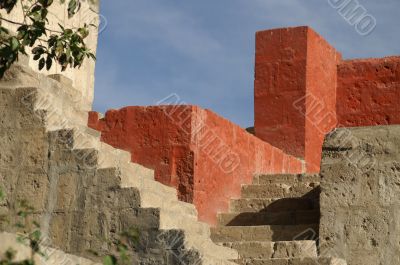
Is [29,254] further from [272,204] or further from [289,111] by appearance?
[289,111]

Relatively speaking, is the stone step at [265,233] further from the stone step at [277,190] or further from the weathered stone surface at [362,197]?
the stone step at [277,190]

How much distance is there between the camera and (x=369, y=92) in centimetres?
1214

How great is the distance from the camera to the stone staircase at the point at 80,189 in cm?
708

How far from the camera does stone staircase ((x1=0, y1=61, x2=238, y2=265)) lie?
7.08m

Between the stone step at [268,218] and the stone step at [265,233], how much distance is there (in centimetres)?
28

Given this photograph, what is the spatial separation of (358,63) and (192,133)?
13.7 feet

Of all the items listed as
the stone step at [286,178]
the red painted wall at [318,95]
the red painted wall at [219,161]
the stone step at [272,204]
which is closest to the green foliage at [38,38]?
the red painted wall at [219,161]

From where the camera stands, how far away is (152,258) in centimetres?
698

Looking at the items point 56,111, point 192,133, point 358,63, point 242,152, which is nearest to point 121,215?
point 56,111

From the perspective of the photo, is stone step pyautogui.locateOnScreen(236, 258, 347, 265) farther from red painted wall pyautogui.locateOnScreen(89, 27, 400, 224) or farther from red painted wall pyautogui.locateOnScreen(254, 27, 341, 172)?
red painted wall pyautogui.locateOnScreen(254, 27, 341, 172)

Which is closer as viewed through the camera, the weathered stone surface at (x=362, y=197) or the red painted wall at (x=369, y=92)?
the weathered stone surface at (x=362, y=197)

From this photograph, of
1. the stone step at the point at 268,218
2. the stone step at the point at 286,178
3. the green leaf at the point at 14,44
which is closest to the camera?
the green leaf at the point at 14,44

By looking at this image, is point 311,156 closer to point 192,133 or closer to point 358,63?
point 358,63

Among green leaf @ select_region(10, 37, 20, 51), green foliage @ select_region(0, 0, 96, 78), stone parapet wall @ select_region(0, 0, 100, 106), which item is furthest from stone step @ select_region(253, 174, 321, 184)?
stone parapet wall @ select_region(0, 0, 100, 106)
